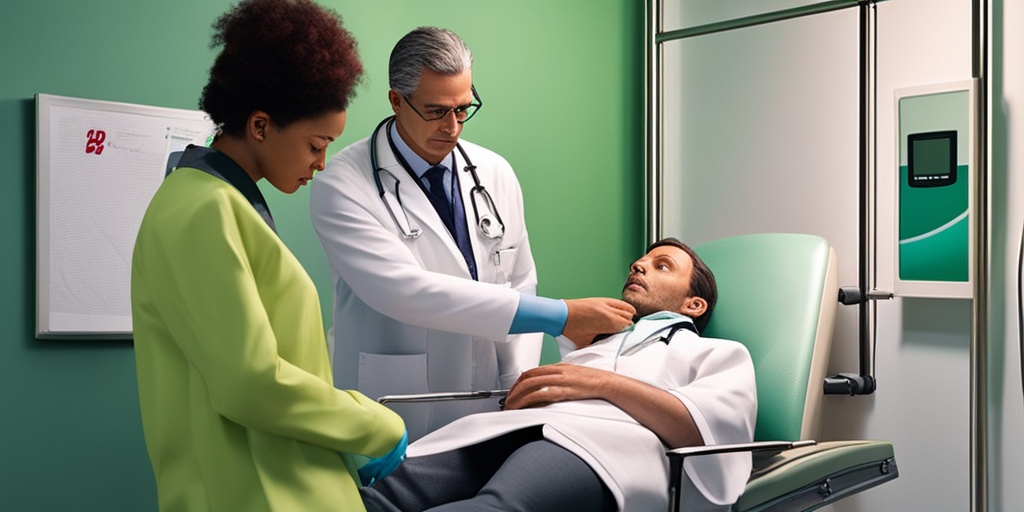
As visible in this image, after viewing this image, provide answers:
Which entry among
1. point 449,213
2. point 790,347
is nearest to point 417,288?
point 449,213

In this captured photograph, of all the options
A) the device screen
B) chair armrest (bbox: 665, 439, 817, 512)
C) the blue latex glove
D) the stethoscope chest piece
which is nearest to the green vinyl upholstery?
the device screen

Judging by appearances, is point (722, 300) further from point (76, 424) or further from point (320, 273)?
point (76, 424)

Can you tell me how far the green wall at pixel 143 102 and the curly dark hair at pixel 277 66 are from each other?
1.04 meters

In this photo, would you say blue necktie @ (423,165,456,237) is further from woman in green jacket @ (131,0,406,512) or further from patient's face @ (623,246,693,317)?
woman in green jacket @ (131,0,406,512)

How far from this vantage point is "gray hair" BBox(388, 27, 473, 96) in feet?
6.51

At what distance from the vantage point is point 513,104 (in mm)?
2973

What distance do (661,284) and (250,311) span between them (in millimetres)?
1426

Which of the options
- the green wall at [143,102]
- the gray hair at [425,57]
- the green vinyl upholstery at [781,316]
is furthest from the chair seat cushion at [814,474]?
the green wall at [143,102]

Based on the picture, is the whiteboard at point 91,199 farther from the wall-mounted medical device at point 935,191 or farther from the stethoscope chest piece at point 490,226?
the wall-mounted medical device at point 935,191

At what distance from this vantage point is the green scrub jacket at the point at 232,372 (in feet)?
3.42

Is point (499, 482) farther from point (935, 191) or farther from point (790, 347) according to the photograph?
point (935, 191)

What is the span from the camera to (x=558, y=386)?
189 centimetres

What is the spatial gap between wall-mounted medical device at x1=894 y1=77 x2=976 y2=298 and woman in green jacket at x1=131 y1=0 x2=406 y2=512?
1768mm

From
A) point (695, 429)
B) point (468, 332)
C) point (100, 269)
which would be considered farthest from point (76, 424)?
point (695, 429)
